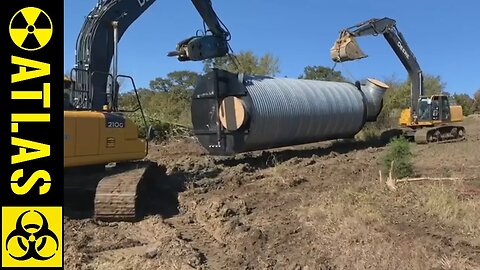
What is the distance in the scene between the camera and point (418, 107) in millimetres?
21984

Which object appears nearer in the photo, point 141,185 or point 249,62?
point 141,185

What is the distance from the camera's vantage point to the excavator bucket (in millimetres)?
18969

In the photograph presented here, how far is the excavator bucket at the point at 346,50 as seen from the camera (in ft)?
62.2

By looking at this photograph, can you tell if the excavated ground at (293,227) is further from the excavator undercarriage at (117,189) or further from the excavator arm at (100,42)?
the excavator arm at (100,42)

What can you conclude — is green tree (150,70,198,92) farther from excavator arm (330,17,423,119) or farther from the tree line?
excavator arm (330,17,423,119)

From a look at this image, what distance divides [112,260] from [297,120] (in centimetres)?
1049

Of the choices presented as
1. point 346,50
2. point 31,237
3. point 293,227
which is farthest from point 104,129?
point 346,50

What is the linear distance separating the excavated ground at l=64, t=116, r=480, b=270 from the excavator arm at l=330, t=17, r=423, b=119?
8.06m

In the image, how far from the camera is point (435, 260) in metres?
5.57

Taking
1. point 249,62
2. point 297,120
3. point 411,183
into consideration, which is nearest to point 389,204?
point 411,183

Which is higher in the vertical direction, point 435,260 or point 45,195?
point 45,195

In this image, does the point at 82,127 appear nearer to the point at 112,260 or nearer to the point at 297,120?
the point at 112,260

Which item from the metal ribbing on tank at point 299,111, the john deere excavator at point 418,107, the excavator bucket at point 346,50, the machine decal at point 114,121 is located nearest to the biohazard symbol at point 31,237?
the machine decal at point 114,121

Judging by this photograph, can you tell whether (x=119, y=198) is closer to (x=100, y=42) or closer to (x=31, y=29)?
(x=100, y=42)
